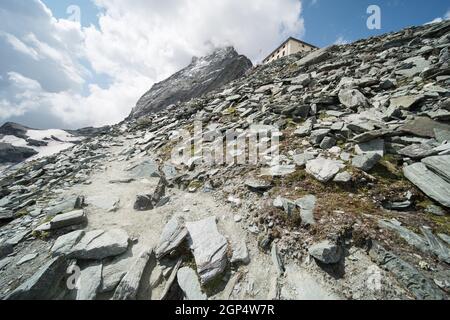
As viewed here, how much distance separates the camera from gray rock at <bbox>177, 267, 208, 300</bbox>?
4.68m

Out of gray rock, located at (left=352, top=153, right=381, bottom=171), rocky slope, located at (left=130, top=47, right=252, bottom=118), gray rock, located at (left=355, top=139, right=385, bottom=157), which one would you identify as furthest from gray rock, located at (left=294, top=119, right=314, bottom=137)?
rocky slope, located at (left=130, top=47, right=252, bottom=118)

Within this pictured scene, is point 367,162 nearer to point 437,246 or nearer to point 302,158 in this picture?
point 302,158

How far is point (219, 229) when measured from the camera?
6453mm

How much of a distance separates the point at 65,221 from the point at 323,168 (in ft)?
31.8

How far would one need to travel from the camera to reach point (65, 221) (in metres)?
7.14

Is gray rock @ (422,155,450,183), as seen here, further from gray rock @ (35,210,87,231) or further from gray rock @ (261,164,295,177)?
gray rock @ (35,210,87,231)

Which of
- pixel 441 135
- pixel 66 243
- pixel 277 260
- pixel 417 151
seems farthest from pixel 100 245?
pixel 441 135

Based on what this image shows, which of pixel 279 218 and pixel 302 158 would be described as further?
pixel 302 158

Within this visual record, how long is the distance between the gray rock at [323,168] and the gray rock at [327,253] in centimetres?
272

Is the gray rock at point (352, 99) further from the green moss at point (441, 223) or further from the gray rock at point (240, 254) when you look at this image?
the gray rock at point (240, 254)

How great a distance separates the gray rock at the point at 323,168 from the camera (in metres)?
6.68
